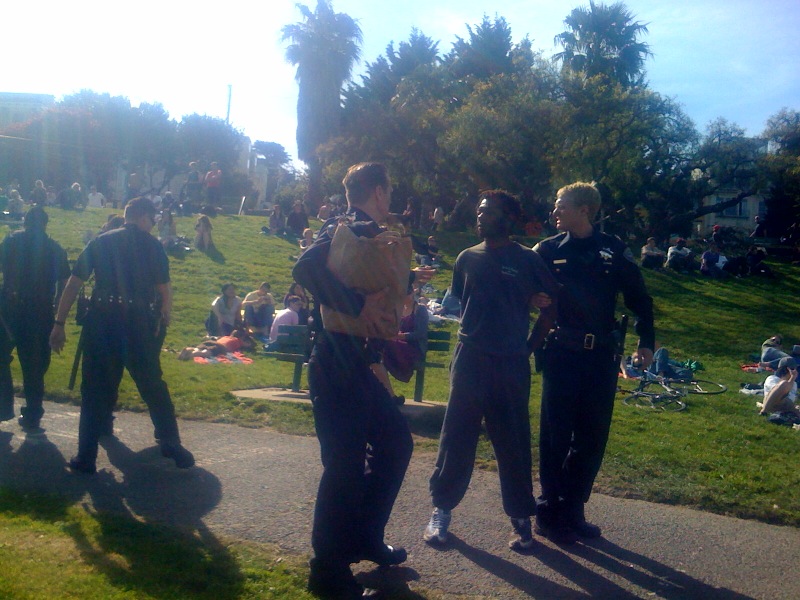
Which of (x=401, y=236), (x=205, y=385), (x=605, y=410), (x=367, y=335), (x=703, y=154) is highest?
(x=703, y=154)

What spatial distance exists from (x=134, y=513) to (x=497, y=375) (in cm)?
231

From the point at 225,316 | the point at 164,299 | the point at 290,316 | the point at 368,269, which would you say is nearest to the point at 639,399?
the point at 290,316

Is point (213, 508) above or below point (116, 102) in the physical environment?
below

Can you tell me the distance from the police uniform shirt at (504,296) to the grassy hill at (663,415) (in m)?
0.48

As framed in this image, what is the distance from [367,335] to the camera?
3795 mm

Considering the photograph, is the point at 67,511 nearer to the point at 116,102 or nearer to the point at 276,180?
the point at 116,102

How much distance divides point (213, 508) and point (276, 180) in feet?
198

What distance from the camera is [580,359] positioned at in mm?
4645

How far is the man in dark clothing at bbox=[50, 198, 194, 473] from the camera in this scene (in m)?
5.57

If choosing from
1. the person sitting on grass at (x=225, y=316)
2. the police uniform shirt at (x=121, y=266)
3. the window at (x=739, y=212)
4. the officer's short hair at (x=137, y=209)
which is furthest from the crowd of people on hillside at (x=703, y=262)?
the window at (x=739, y=212)

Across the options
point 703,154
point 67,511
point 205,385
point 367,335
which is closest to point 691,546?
point 367,335

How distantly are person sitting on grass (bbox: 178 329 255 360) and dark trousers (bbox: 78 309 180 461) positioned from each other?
20.2 ft

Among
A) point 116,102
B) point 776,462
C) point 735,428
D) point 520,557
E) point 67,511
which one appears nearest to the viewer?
point 520,557

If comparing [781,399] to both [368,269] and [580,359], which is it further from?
[368,269]
